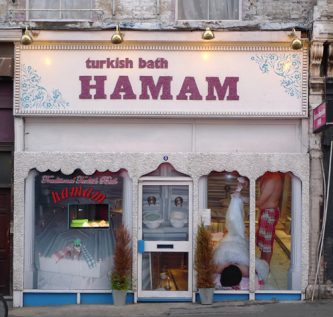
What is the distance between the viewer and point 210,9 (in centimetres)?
1082

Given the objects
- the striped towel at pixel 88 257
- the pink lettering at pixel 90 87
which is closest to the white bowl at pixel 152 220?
the striped towel at pixel 88 257

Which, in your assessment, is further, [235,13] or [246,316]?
[235,13]

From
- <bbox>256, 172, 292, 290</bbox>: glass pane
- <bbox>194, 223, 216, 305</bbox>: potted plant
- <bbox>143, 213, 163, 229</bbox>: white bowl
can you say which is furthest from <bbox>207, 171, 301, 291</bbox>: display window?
<bbox>143, 213, 163, 229</bbox>: white bowl

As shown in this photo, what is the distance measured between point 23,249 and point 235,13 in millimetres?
5640

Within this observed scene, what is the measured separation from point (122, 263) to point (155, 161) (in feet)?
6.04

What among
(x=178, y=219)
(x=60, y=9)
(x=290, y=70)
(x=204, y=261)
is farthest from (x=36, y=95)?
(x=290, y=70)

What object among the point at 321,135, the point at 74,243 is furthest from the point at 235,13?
the point at 74,243

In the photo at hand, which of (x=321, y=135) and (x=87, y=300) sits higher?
(x=321, y=135)

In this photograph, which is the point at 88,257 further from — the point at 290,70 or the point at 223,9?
the point at 223,9

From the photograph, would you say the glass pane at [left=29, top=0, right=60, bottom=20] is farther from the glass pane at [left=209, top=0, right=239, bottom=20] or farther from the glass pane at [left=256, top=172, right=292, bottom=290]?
the glass pane at [left=256, top=172, right=292, bottom=290]

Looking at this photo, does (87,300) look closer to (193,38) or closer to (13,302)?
(13,302)

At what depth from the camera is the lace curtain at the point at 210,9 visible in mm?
10797

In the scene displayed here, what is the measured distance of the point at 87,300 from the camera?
34.3 feet

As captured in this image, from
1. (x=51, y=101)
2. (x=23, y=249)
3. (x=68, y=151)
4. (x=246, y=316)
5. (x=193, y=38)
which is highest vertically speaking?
(x=193, y=38)
